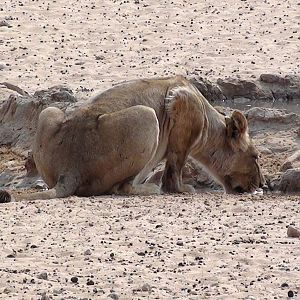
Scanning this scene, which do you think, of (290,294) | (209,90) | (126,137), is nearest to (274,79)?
(209,90)

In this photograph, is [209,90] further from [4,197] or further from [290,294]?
[290,294]

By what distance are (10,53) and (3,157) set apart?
556cm

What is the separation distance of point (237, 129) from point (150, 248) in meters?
3.87

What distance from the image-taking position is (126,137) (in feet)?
34.0

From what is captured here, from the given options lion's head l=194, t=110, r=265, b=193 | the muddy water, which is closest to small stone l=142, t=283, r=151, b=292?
lion's head l=194, t=110, r=265, b=193

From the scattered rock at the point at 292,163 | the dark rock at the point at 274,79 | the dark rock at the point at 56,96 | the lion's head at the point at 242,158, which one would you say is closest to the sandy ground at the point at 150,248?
the lion's head at the point at 242,158

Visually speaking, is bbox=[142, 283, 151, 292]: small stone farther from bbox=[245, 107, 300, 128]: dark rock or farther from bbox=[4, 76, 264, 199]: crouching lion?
bbox=[245, 107, 300, 128]: dark rock

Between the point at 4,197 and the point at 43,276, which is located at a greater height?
the point at 43,276

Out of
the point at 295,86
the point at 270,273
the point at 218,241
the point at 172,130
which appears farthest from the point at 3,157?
the point at 270,273

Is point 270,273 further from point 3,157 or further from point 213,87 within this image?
point 213,87

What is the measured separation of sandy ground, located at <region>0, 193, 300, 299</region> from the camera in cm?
715

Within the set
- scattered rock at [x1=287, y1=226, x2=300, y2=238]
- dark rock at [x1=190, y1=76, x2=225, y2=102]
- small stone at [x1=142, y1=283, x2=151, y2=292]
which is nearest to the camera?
small stone at [x1=142, y1=283, x2=151, y2=292]

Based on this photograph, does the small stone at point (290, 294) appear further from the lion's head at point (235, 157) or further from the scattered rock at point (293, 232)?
the lion's head at point (235, 157)

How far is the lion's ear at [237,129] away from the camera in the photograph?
1177cm
